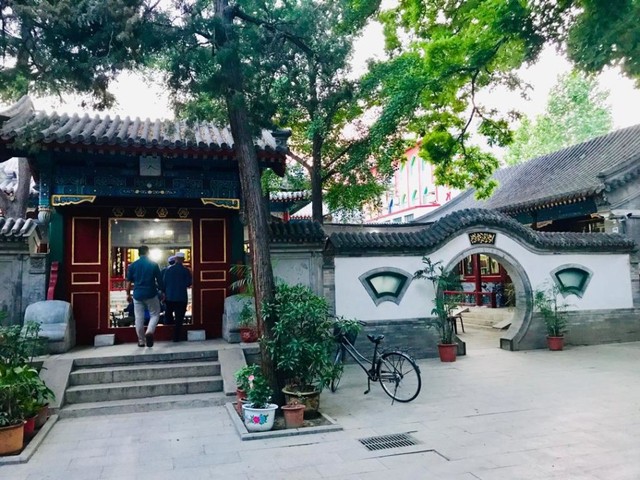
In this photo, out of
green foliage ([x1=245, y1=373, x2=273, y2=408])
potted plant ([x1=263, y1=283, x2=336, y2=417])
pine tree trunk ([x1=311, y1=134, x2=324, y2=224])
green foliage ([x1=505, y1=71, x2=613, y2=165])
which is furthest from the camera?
green foliage ([x1=505, y1=71, x2=613, y2=165])

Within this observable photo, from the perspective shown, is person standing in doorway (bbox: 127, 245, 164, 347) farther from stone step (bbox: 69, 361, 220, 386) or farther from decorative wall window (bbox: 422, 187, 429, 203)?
decorative wall window (bbox: 422, 187, 429, 203)

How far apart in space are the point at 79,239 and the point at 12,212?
13.8 feet

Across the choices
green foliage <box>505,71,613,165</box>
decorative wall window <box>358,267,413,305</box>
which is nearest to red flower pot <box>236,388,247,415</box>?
decorative wall window <box>358,267,413,305</box>

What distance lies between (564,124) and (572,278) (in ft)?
76.6

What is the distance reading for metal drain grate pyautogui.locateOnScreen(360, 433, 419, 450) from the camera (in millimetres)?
4781

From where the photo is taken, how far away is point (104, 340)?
8297mm

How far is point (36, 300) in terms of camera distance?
26.6 ft

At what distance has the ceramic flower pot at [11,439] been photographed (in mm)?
4625

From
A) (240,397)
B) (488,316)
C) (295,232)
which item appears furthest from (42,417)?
(488,316)

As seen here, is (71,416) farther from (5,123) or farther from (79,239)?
(5,123)

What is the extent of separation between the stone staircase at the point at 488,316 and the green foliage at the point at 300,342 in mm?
9831

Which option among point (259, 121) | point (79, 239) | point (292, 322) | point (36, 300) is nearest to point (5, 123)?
point (79, 239)

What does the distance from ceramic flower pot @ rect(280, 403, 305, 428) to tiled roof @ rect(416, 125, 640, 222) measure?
10.2 metres

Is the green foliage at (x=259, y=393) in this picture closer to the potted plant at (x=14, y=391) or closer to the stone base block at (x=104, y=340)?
the potted plant at (x=14, y=391)
